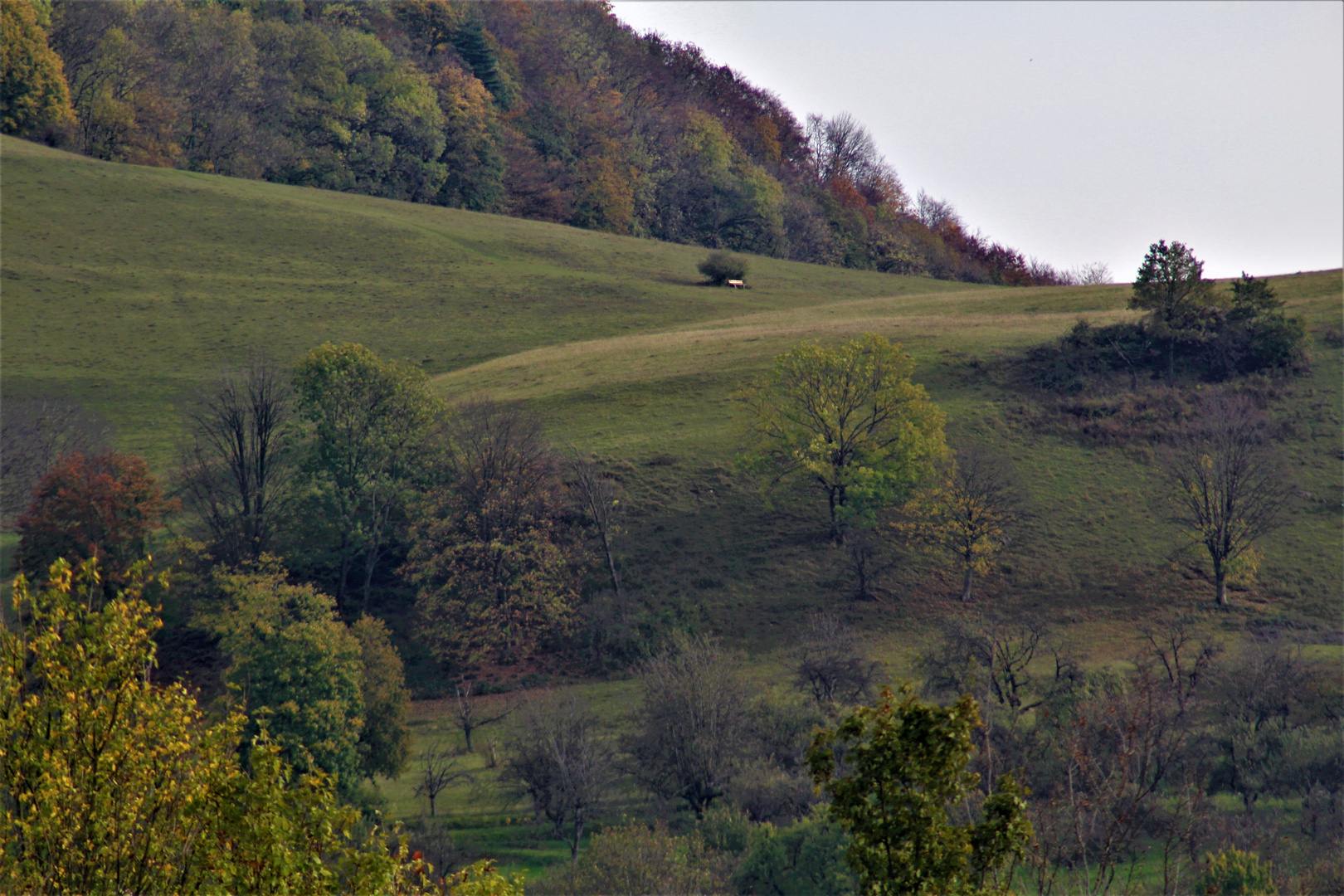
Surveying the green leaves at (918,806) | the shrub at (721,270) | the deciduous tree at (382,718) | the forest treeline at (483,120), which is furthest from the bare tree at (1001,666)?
the forest treeline at (483,120)

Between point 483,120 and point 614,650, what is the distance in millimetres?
84872

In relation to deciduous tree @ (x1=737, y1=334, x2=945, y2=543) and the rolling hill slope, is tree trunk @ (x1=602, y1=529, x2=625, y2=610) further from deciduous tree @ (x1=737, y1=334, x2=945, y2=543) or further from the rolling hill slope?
deciduous tree @ (x1=737, y1=334, x2=945, y2=543)

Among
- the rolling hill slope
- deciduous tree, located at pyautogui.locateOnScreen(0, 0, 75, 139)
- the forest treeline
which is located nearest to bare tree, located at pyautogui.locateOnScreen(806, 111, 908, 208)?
the forest treeline

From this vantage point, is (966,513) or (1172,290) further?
(1172,290)

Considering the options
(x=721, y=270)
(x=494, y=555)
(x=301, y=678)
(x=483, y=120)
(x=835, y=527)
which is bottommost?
(x=301, y=678)

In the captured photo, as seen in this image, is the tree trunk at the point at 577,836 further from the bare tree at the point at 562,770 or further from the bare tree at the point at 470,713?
the bare tree at the point at 470,713

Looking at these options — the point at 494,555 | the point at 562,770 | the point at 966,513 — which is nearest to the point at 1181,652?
the point at 966,513

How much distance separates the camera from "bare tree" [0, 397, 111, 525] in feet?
154

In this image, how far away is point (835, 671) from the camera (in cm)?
3516

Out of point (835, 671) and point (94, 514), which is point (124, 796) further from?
point (94, 514)

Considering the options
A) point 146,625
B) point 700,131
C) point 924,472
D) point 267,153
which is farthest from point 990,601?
point 700,131

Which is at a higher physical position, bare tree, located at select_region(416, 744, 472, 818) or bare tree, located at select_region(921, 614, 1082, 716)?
bare tree, located at select_region(921, 614, 1082, 716)

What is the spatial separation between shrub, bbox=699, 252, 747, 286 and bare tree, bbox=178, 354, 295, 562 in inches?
1902

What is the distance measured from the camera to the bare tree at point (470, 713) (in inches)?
1427
